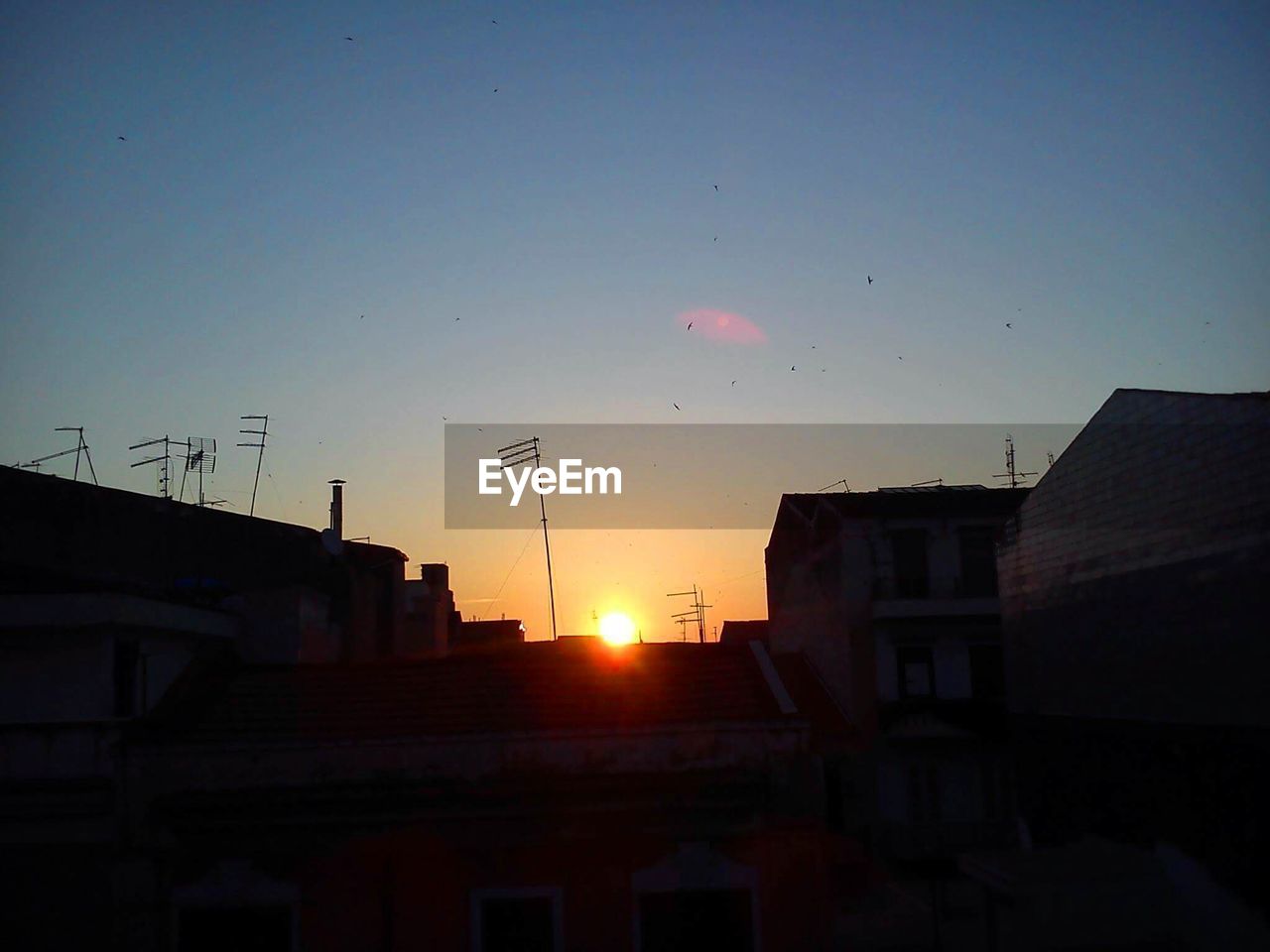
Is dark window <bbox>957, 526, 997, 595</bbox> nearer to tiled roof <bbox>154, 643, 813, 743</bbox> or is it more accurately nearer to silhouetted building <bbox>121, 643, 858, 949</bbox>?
tiled roof <bbox>154, 643, 813, 743</bbox>

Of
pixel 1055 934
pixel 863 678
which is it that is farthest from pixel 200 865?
pixel 863 678

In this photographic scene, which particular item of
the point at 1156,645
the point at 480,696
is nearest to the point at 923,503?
the point at 1156,645

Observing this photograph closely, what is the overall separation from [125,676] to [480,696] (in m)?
7.16

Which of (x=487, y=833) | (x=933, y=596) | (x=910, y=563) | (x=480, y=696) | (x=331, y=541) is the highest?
(x=331, y=541)

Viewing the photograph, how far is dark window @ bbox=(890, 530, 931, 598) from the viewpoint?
3312cm

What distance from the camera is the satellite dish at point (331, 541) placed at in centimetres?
2883

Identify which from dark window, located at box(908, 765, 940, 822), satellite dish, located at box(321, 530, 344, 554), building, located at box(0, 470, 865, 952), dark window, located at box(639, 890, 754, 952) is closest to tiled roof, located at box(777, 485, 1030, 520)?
dark window, located at box(908, 765, 940, 822)

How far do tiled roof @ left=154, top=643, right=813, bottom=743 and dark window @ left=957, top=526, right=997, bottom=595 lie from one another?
58.0ft

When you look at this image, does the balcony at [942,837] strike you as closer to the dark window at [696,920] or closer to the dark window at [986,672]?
the dark window at [986,672]

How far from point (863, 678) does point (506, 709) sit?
1927cm

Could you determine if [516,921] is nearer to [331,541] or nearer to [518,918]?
[518,918]

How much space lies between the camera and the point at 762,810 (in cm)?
1441

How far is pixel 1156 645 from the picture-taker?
17734 mm

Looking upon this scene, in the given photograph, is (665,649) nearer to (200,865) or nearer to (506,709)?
(506,709)
